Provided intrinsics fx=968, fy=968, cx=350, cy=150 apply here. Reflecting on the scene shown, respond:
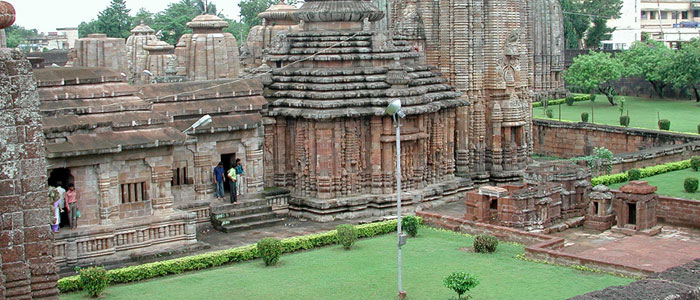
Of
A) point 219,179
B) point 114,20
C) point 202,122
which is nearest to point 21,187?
point 202,122

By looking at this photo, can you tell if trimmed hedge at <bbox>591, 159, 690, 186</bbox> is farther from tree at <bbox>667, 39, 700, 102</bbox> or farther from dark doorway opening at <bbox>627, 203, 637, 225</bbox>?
tree at <bbox>667, 39, 700, 102</bbox>

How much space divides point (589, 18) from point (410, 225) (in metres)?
62.3

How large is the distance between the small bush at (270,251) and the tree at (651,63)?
122 feet

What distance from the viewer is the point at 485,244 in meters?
21.6

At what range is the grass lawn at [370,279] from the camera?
18531mm

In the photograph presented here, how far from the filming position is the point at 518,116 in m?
31.8

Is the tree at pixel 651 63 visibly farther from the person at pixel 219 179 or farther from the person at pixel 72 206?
the person at pixel 72 206

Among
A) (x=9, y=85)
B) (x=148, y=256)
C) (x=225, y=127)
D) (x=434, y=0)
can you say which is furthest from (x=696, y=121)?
(x=9, y=85)

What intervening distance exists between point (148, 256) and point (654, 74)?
38621mm

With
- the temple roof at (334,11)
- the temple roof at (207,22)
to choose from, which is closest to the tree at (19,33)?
the temple roof at (207,22)

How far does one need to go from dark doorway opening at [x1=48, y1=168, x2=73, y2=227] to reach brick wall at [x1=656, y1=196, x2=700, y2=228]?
14934 millimetres

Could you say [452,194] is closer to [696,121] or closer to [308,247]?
[308,247]

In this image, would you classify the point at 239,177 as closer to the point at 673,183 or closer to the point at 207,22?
the point at 207,22

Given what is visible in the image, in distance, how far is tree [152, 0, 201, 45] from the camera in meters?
87.4
